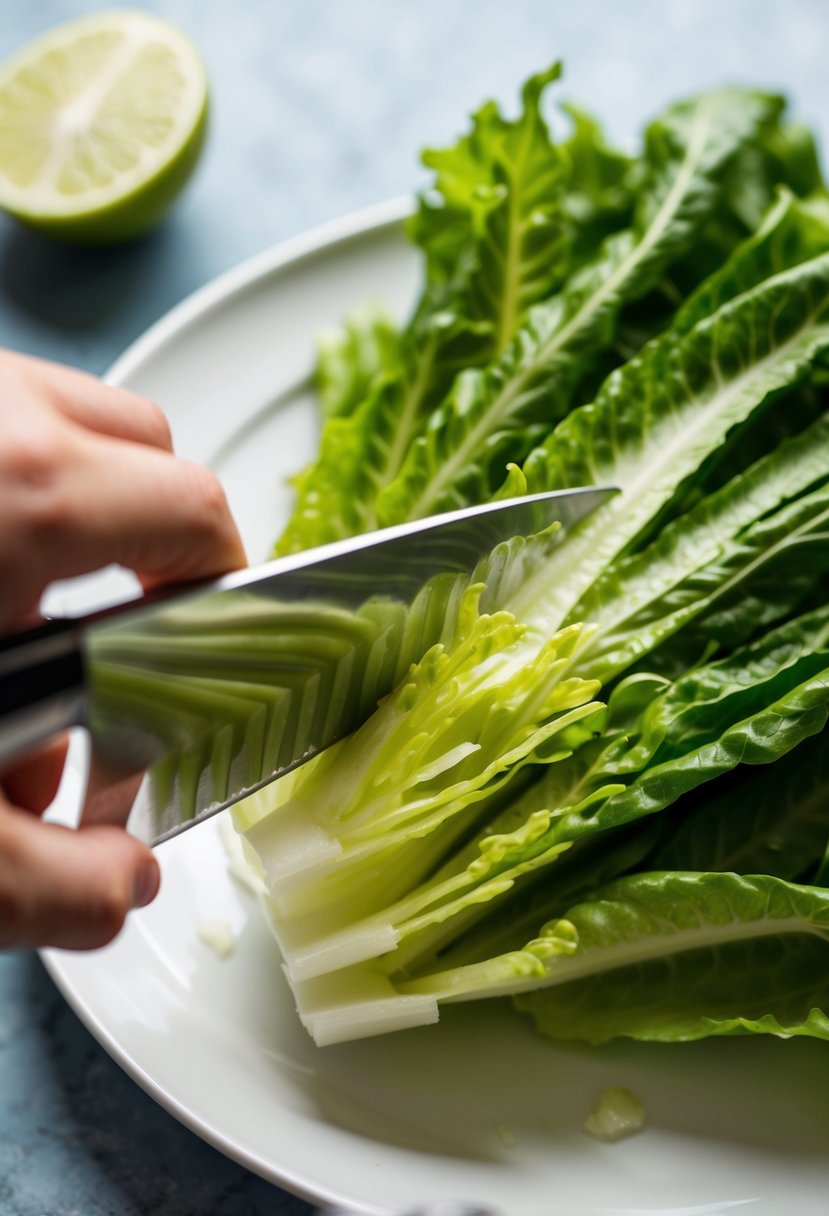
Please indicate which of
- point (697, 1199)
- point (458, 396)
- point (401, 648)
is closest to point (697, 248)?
point (458, 396)

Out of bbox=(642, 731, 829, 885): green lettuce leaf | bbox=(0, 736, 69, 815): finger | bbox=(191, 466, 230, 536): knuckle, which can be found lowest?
bbox=(642, 731, 829, 885): green lettuce leaf

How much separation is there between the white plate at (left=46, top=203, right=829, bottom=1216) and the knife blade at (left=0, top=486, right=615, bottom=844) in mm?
331

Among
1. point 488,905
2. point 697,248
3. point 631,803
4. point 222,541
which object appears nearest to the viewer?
point 222,541

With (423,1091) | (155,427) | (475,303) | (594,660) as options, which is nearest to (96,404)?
(155,427)

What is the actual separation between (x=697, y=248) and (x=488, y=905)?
1.16 m

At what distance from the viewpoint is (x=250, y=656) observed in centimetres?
133

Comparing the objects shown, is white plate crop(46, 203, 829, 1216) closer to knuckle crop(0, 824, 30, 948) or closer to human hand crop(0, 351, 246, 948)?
human hand crop(0, 351, 246, 948)

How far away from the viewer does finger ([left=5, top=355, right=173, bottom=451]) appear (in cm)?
126

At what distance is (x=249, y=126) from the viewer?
2676 millimetres

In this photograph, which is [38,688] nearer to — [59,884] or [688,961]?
[59,884]

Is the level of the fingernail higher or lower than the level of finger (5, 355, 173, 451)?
lower

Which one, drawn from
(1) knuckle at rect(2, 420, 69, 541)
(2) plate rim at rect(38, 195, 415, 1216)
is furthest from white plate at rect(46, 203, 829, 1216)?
(1) knuckle at rect(2, 420, 69, 541)

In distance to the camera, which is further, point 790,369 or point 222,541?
point 790,369

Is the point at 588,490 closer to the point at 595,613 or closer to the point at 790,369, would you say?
the point at 595,613
